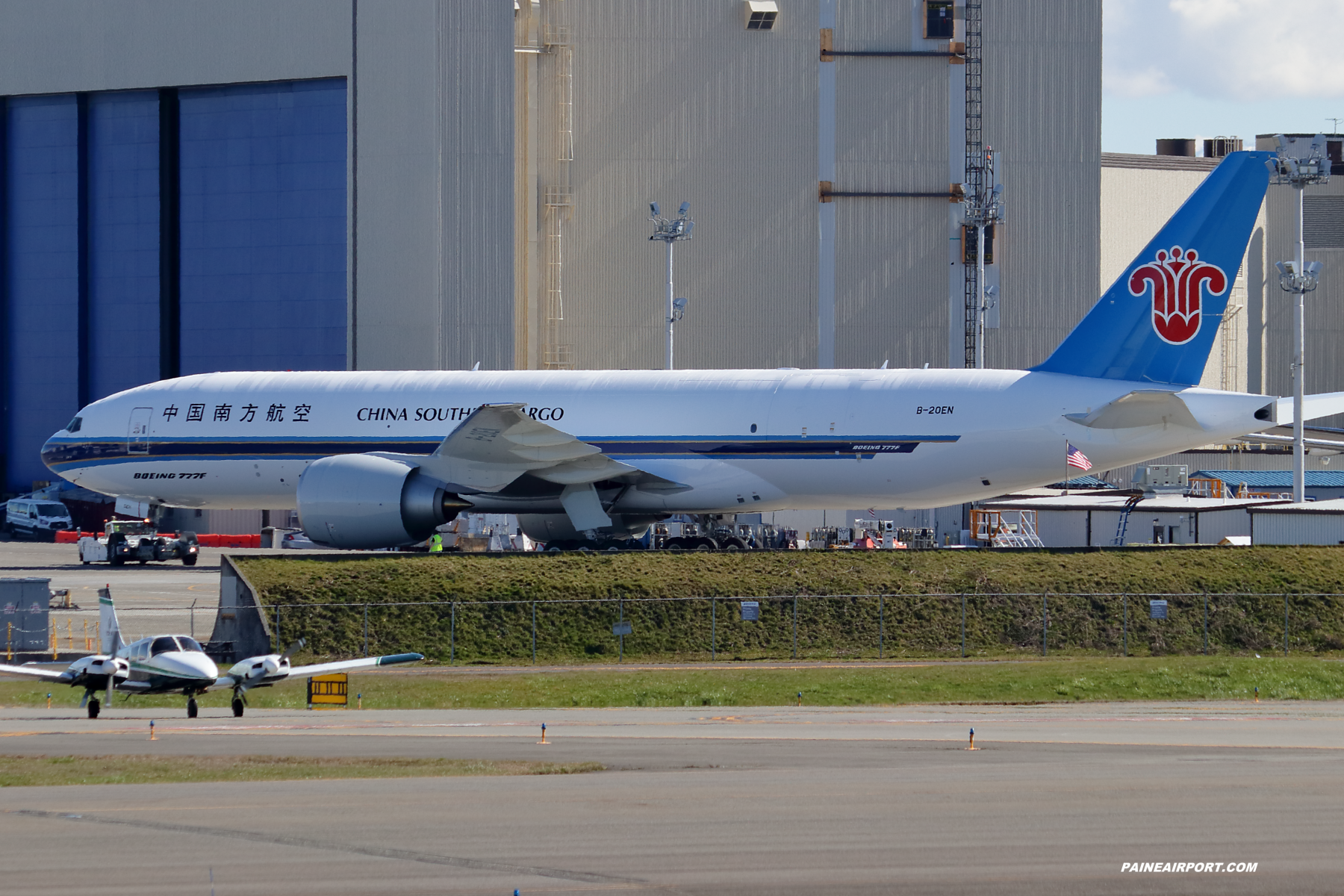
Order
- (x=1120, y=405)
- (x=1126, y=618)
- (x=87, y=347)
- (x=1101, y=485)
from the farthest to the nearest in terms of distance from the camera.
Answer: (x=87, y=347) → (x=1101, y=485) → (x=1120, y=405) → (x=1126, y=618)

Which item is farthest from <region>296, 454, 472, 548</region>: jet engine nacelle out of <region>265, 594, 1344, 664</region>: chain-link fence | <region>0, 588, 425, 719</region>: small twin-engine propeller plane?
<region>0, 588, 425, 719</region>: small twin-engine propeller plane

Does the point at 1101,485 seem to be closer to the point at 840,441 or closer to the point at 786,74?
the point at 786,74

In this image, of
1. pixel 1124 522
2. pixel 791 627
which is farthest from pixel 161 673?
pixel 1124 522

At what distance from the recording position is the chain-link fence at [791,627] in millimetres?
26031

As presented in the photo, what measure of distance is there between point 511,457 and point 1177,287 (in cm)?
1463

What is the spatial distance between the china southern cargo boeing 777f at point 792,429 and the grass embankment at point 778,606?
1.99m

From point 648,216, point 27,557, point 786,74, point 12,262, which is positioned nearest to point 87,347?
point 12,262

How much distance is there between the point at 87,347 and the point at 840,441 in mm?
44635

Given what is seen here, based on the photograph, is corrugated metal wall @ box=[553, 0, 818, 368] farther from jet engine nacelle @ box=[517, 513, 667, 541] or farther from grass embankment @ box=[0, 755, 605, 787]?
grass embankment @ box=[0, 755, 605, 787]

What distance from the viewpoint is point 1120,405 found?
97.1ft

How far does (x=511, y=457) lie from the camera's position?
30.5 m

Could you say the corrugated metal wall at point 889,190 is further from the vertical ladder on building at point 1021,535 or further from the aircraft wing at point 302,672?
the aircraft wing at point 302,672

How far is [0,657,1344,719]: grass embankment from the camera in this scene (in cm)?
2114

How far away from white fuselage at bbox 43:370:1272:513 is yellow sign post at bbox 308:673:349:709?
10642mm
